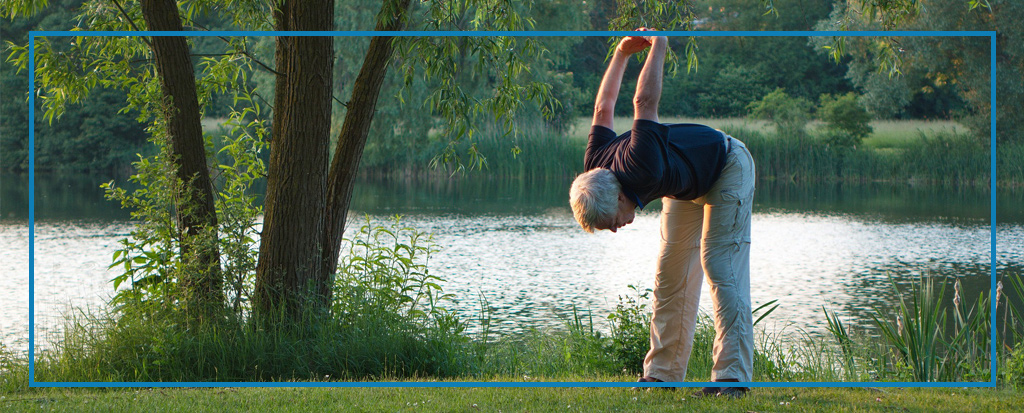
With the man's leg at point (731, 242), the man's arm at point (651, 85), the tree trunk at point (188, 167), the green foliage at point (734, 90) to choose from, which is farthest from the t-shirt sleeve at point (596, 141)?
the tree trunk at point (188, 167)

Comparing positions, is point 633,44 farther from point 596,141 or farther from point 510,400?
point 510,400

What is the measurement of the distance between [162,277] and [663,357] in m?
2.92

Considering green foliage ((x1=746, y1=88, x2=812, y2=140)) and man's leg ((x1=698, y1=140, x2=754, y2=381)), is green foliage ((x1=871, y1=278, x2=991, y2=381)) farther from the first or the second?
man's leg ((x1=698, y1=140, x2=754, y2=381))

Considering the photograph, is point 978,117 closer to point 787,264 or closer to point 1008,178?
point 1008,178

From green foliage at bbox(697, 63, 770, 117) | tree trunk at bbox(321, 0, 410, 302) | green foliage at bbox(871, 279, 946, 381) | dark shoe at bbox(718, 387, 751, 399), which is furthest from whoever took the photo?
tree trunk at bbox(321, 0, 410, 302)

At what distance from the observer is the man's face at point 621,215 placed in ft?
11.1

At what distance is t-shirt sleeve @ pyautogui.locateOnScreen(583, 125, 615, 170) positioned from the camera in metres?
3.68

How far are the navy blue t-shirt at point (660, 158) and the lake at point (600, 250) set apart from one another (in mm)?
1335

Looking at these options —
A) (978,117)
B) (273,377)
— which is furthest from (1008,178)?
(273,377)

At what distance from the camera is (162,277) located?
16.3ft

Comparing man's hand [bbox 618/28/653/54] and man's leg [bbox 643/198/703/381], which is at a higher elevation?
man's hand [bbox 618/28/653/54]

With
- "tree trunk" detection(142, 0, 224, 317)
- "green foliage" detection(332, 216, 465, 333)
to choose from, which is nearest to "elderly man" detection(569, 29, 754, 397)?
"green foliage" detection(332, 216, 465, 333)

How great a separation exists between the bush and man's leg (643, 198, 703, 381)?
3.88ft

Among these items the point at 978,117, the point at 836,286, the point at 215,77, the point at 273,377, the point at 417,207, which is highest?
the point at 215,77
